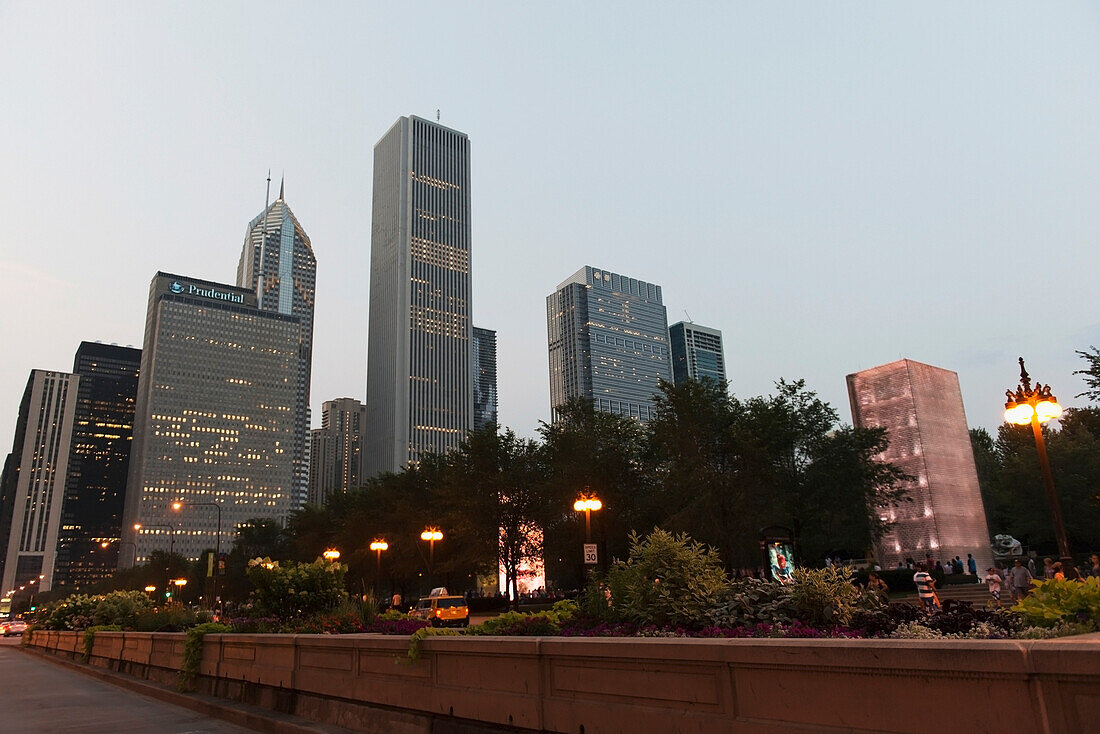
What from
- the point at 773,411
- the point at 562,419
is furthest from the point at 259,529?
the point at 773,411

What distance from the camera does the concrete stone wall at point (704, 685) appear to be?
4.17 metres

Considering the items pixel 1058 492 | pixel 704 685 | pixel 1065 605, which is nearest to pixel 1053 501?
pixel 1065 605

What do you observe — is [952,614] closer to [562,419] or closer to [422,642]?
[422,642]

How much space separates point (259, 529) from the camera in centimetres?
11050

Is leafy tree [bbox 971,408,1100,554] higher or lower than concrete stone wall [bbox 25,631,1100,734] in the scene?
higher

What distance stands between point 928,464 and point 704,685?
4734 cm

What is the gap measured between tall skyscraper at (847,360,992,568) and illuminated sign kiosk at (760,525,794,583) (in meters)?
22.0

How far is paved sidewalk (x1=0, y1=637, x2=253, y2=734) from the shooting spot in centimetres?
1180

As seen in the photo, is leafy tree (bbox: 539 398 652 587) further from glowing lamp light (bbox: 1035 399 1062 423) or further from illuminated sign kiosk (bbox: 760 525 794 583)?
glowing lamp light (bbox: 1035 399 1062 423)

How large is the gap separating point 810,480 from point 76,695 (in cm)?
4023

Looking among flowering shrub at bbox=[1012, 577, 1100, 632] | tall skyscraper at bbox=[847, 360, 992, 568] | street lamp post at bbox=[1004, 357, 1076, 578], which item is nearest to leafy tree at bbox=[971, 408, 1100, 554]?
tall skyscraper at bbox=[847, 360, 992, 568]

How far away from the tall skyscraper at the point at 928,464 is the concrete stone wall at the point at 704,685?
4521 cm

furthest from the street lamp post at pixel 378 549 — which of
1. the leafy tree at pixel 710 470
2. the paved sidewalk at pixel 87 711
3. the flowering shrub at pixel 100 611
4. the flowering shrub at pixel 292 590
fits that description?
the flowering shrub at pixel 292 590

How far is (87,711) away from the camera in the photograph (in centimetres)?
1416
